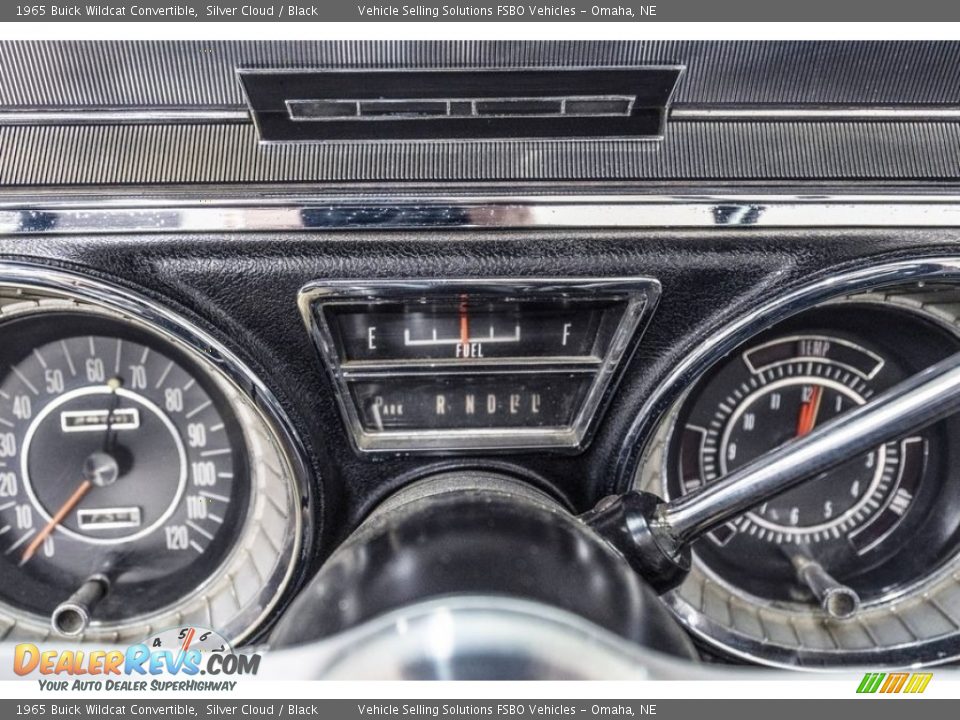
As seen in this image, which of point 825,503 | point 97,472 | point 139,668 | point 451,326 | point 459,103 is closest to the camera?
point 139,668

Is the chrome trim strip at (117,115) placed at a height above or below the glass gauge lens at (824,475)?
above

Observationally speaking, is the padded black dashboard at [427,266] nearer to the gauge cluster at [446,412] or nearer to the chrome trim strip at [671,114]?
the gauge cluster at [446,412]

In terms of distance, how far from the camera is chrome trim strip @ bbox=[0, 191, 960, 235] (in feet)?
3.46

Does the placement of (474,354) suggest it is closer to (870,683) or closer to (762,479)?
(762,479)

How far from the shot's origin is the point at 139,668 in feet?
2.98

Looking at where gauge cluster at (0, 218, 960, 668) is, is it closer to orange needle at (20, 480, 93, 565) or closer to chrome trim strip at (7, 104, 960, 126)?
orange needle at (20, 480, 93, 565)

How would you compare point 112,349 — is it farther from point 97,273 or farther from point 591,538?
point 591,538

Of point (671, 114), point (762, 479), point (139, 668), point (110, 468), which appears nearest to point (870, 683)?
point (762, 479)

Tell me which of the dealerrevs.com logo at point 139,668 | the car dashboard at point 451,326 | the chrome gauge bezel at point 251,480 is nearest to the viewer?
the dealerrevs.com logo at point 139,668

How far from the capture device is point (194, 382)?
1.29 metres

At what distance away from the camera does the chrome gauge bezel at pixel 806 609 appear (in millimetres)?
1140

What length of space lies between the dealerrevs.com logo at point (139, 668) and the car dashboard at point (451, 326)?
0.06m

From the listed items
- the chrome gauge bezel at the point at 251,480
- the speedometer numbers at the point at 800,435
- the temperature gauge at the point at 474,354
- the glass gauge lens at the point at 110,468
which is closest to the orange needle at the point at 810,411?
the speedometer numbers at the point at 800,435

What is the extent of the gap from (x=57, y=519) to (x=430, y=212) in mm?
837
